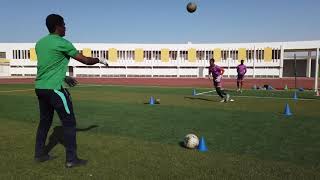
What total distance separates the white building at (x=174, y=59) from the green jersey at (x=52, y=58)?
6122 cm

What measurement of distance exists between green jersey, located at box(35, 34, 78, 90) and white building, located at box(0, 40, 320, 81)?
6122cm

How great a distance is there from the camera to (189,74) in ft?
222

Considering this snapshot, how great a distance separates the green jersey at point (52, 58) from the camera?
530 centimetres

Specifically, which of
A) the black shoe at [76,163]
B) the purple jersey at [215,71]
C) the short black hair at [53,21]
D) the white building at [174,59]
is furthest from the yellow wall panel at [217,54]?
the short black hair at [53,21]

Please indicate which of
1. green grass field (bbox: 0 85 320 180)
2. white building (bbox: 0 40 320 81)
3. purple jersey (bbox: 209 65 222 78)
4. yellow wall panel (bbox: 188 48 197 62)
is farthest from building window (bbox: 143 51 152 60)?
green grass field (bbox: 0 85 320 180)

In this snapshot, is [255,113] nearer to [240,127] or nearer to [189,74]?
[240,127]

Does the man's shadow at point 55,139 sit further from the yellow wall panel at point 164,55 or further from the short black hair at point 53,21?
the yellow wall panel at point 164,55

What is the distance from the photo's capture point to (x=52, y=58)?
5.33 meters

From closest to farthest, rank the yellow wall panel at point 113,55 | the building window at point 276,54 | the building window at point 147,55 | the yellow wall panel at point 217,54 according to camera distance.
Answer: the building window at point 276,54
the yellow wall panel at point 217,54
the yellow wall panel at point 113,55
the building window at point 147,55

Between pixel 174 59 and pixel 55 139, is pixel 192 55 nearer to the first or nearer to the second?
pixel 174 59

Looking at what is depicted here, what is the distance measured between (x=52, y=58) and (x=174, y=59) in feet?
212

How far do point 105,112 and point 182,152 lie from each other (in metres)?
6.34

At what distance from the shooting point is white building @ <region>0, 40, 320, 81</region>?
211ft

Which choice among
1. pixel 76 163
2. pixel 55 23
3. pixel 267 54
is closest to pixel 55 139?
pixel 76 163
